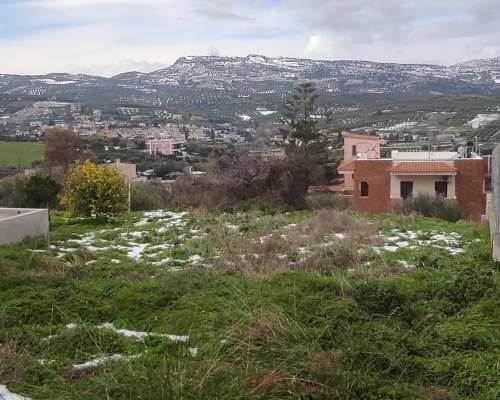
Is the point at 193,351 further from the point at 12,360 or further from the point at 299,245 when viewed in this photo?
the point at 299,245

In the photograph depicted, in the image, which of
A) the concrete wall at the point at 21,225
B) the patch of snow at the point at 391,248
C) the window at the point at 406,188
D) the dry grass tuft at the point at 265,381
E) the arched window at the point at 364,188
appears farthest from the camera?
the arched window at the point at 364,188

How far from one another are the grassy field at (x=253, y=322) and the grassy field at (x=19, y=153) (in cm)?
2766

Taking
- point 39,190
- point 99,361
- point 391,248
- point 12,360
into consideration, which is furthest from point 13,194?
point 99,361

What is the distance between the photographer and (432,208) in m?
15.4

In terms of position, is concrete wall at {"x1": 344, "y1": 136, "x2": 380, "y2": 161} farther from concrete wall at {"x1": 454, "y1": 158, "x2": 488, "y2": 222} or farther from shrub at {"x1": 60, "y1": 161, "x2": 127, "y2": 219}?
shrub at {"x1": 60, "y1": 161, "x2": 127, "y2": 219}

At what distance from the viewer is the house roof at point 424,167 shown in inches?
844

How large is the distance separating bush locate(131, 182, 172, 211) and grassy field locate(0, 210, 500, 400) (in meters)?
7.51

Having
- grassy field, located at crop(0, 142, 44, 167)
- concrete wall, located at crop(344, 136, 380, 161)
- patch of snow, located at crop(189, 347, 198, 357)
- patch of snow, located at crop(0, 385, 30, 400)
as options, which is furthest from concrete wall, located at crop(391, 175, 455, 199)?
grassy field, located at crop(0, 142, 44, 167)

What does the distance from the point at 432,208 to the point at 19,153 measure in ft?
95.9

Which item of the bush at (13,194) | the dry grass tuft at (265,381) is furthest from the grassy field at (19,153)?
the dry grass tuft at (265,381)

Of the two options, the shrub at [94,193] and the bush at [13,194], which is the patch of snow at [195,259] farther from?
the bush at [13,194]

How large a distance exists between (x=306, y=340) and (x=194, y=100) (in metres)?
74.6

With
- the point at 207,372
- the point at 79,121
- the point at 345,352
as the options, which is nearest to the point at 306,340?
the point at 345,352

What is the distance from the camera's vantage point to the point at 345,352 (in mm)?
3959
